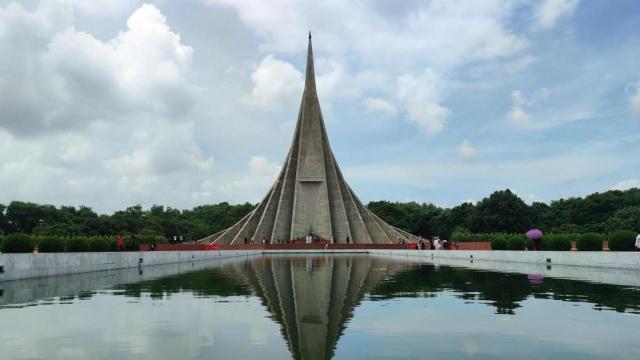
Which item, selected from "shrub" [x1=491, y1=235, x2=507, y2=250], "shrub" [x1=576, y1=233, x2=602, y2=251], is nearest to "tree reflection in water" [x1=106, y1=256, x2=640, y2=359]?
"shrub" [x1=576, y1=233, x2=602, y2=251]

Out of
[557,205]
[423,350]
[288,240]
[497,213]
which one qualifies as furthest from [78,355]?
[557,205]

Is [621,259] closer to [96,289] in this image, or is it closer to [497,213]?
[96,289]

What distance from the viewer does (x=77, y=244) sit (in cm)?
1675

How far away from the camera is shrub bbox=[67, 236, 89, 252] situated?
16464 millimetres

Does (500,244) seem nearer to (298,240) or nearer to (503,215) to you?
(298,240)

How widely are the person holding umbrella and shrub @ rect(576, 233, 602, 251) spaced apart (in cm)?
238

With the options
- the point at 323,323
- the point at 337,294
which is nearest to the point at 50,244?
the point at 337,294

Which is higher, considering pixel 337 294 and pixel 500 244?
pixel 500 244

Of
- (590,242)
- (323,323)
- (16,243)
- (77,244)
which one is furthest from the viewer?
(77,244)

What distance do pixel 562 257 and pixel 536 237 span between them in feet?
8.55

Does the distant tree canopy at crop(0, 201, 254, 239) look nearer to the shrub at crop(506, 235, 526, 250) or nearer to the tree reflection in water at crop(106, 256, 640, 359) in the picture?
the shrub at crop(506, 235, 526, 250)

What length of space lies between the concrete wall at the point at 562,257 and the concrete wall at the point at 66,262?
37.2 ft

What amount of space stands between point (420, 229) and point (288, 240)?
23.3 m

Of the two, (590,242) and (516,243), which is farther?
(516,243)
